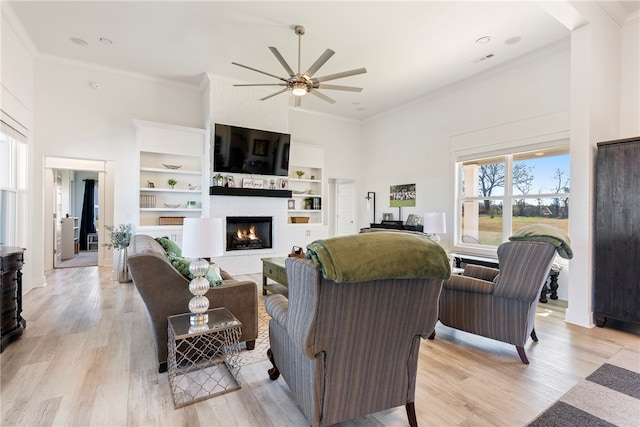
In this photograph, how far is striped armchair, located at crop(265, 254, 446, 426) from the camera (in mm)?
1458

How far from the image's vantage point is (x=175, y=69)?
17.3 ft

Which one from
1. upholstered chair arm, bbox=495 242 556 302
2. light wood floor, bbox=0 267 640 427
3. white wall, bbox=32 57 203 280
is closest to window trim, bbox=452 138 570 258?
light wood floor, bbox=0 267 640 427

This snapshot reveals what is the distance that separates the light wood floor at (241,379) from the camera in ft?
6.04

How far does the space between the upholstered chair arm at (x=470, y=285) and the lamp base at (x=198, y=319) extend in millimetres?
2095

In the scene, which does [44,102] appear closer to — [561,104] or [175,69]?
[175,69]

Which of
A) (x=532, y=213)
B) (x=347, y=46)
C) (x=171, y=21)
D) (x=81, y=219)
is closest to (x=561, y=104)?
(x=532, y=213)

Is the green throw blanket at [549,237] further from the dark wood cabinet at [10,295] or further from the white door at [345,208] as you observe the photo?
the white door at [345,208]

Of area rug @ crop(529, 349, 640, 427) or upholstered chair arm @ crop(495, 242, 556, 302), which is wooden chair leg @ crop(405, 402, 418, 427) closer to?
area rug @ crop(529, 349, 640, 427)

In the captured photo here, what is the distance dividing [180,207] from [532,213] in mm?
6133

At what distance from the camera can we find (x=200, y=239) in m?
2.14

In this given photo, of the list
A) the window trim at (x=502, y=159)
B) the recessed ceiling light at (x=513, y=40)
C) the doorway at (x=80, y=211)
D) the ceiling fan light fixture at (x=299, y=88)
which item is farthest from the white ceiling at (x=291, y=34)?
the doorway at (x=80, y=211)

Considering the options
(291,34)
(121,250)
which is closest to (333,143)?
(291,34)

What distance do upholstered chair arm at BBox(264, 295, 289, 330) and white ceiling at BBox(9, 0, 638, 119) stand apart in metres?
3.36

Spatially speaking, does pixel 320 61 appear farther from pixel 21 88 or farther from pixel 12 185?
pixel 12 185
